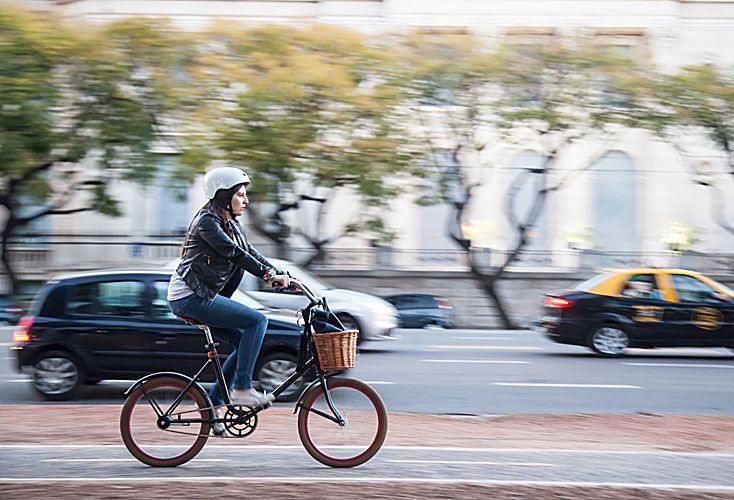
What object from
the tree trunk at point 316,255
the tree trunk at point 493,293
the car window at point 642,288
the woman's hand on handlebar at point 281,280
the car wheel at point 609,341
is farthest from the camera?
the tree trunk at point 316,255

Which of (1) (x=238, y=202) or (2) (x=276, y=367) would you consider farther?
(2) (x=276, y=367)

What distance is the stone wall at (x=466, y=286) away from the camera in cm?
3884

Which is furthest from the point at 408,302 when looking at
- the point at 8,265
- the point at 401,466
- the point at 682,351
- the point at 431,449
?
the point at 401,466

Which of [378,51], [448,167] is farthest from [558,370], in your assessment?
[448,167]

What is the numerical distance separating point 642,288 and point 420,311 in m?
15.1

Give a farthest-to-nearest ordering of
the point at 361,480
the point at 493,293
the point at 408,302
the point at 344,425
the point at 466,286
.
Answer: the point at 466,286
the point at 493,293
the point at 408,302
the point at 344,425
the point at 361,480

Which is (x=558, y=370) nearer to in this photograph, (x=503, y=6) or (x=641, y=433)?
(x=641, y=433)

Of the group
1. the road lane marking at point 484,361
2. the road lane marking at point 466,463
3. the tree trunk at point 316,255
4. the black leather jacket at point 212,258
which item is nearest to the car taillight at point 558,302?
the road lane marking at point 484,361

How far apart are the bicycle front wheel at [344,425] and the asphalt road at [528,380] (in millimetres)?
4490

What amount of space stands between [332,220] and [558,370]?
24.1 metres

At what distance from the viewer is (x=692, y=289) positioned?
1886 cm

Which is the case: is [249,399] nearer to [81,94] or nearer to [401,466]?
[401,466]

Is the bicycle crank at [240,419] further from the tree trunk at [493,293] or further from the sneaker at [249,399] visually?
the tree trunk at [493,293]

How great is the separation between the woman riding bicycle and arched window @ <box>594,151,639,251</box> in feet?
119
